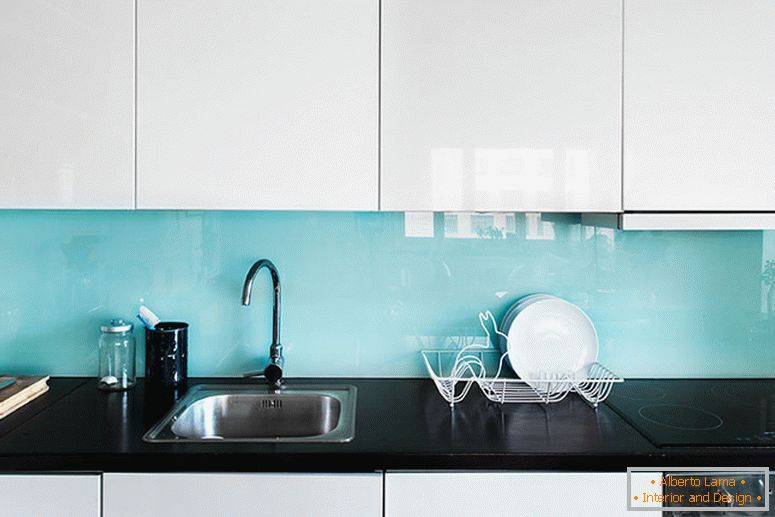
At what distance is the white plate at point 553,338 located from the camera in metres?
2.21

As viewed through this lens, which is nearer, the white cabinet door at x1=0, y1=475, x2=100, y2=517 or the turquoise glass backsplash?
the white cabinet door at x1=0, y1=475, x2=100, y2=517

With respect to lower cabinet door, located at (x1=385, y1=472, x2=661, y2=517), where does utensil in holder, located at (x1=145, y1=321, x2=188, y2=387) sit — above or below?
above

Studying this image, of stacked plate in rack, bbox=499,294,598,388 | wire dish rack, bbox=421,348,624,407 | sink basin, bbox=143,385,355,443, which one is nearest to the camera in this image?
wire dish rack, bbox=421,348,624,407

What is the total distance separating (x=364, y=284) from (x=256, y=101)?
0.69 m

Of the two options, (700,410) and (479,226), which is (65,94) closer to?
(479,226)

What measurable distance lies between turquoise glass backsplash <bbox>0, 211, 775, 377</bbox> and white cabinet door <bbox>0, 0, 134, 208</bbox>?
40 cm

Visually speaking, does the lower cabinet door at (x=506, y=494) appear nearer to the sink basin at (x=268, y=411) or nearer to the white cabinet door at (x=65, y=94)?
the sink basin at (x=268, y=411)

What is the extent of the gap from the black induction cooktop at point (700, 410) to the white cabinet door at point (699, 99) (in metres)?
0.55

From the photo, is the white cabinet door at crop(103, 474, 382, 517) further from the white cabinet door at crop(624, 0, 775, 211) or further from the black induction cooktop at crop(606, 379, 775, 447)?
the white cabinet door at crop(624, 0, 775, 211)

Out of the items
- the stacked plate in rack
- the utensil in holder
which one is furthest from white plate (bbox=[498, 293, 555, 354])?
the utensil in holder

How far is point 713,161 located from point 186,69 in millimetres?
1381

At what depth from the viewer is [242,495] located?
161 centimetres

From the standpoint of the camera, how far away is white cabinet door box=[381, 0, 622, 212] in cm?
188

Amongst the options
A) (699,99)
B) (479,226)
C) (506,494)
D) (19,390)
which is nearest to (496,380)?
(506,494)
